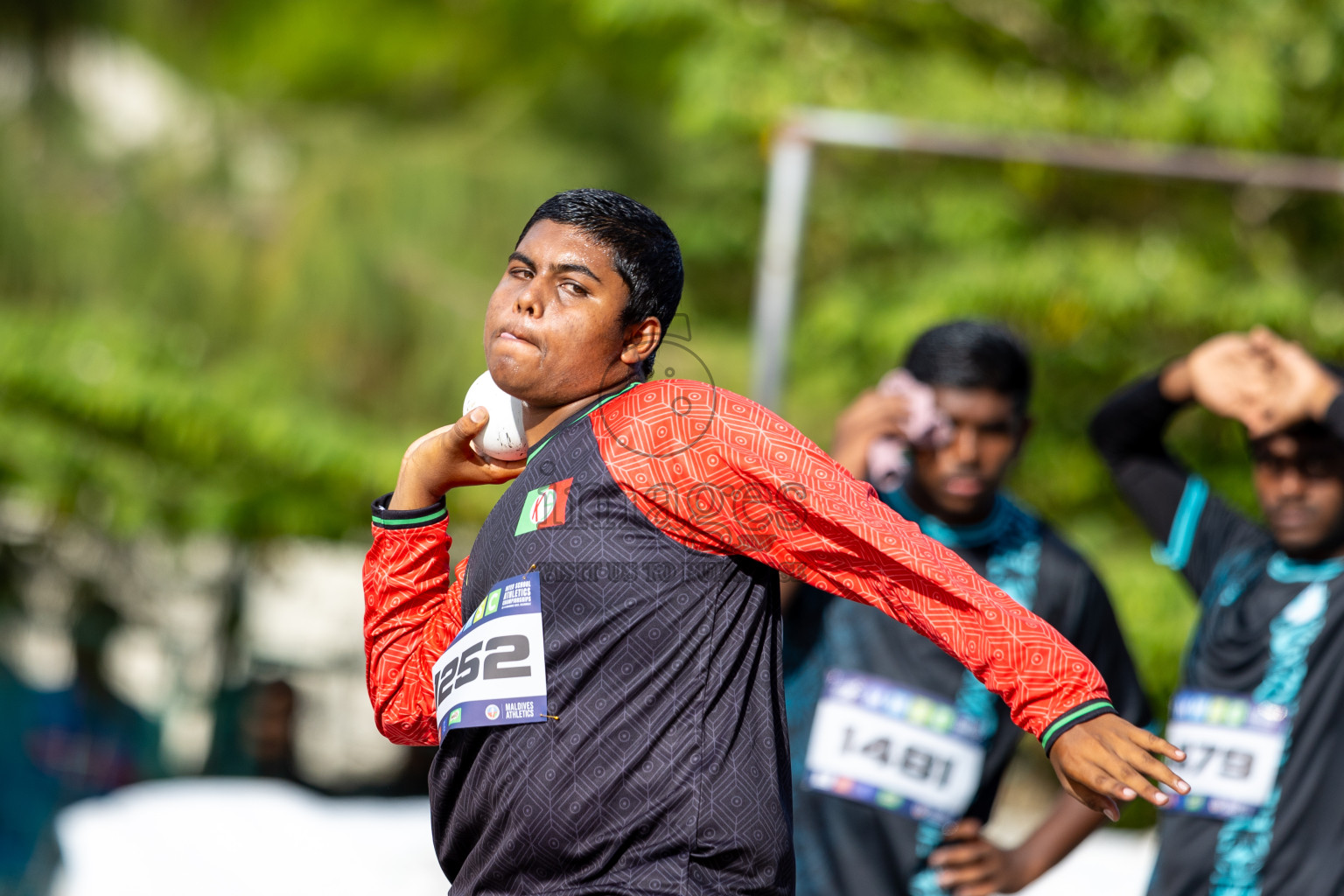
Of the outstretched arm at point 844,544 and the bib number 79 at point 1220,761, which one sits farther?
the bib number 79 at point 1220,761

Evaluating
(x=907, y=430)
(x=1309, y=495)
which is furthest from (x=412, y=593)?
(x=1309, y=495)

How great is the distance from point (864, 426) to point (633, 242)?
4.71 ft

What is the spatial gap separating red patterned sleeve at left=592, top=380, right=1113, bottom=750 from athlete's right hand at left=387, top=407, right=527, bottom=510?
29 cm

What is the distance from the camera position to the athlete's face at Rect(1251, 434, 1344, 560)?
3.16 meters

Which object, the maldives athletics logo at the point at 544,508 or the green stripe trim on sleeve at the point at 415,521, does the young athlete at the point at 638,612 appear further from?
the green stripe trim on sleeve at the point at 415,521

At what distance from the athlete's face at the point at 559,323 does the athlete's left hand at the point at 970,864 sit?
1.74m

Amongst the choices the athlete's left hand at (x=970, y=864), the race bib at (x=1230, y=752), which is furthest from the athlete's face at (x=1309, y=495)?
the athlete's left hand at (x=970, y=864)

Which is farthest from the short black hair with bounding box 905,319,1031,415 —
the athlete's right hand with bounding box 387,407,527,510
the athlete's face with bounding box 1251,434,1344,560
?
the athlete's right hand with bounding box 387,407,527,510

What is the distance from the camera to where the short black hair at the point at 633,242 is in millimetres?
1912

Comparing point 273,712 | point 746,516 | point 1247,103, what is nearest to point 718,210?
point 1247,103

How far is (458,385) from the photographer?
817cm

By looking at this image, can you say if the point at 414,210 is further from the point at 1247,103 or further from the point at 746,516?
the point at 746,516

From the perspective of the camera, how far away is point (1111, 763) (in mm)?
1519

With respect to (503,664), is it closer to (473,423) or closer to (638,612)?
(638,612)
